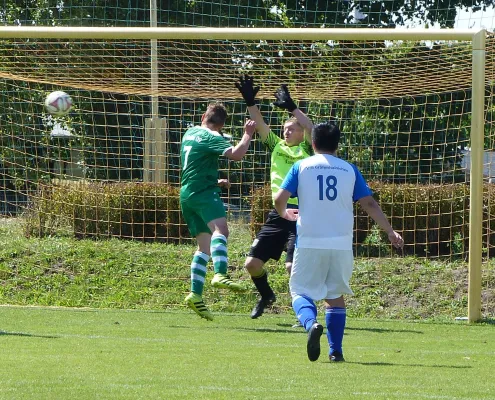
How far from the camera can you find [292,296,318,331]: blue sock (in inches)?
260

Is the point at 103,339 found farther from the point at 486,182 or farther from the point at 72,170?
the point at 72,170

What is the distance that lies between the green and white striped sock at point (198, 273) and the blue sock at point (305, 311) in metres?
2.75

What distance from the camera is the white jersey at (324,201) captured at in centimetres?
669

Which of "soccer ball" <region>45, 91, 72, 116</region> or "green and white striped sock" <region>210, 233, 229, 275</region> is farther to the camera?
"soccer ball" <region>45, 91, 72, 116</region>

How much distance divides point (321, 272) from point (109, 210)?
8088 millimetres

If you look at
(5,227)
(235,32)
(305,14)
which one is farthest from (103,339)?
(305,14)

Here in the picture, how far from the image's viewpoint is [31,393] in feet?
17.3

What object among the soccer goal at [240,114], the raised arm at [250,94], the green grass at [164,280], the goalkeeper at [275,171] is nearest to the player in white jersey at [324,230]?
the goalkeeper at [275,171]

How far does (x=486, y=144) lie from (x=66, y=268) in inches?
238

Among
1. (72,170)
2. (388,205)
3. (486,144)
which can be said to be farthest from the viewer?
(72,170)

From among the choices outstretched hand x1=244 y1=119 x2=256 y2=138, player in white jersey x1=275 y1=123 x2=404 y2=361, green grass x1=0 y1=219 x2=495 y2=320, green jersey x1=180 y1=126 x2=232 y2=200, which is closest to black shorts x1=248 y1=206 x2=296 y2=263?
green jersey x1=180 y1=126 x2=232 y2=200

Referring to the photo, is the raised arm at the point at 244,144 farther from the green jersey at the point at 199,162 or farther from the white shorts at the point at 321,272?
the white shorts at the point at 321,272

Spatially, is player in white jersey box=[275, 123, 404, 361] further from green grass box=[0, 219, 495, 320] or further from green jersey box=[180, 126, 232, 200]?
green grass box=[0, 219, 495, 320]

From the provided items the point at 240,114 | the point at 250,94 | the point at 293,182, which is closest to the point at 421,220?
the point at 240,114
